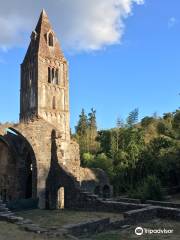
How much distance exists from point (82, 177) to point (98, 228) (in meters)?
23.0

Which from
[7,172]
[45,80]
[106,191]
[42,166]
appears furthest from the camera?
[45,80]

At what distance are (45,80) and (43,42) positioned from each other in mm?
5598

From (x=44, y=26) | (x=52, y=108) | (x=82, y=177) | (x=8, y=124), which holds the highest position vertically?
(x=44, y=26)

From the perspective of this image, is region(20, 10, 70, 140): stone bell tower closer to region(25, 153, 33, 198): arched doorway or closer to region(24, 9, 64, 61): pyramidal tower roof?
region(24, 9, 64, 61): pyramidal tower roof

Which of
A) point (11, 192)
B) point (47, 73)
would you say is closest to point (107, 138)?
point (47, 73)

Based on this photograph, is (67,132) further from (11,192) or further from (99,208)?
(99,208)

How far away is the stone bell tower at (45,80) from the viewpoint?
50750 millimetres

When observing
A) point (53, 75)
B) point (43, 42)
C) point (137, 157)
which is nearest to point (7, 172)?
point (137, 157)

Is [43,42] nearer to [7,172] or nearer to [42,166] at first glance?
[7,172]

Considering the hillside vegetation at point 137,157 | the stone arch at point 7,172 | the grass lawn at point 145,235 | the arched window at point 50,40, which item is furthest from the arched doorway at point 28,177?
the arched window at point 50,40

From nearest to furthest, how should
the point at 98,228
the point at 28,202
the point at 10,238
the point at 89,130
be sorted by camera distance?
the point at 10,238, the point at 98,228, the point at 28,202, the point at 89,130

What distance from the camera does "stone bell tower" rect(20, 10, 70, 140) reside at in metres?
50.8

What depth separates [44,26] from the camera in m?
53.9

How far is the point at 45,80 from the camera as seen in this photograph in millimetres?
52188
